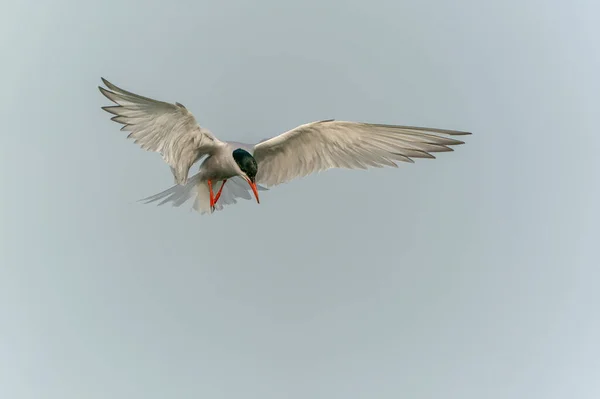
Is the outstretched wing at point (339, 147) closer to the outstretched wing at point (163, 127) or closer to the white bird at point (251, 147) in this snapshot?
the white bird at point (251, 147)

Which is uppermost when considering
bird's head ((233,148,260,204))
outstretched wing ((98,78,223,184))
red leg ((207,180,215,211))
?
outstretched wing ((98,78,223,184))

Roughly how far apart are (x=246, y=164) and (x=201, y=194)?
0.70 metres

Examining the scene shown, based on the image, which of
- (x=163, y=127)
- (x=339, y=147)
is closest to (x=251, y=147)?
(x=339, y=147)

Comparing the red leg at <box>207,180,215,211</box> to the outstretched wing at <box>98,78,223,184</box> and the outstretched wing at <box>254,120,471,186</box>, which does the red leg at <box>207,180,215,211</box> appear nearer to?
the outstretched wing at <box>254,120,471,186</box>

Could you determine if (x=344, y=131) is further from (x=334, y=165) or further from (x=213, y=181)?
(x=213, y=181)

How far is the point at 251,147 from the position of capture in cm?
393

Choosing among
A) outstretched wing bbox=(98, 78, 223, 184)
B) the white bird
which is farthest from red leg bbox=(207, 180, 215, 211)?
outstretched wing bbox=(98, 78, 223, 184)

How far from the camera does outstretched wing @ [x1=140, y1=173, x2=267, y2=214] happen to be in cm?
420

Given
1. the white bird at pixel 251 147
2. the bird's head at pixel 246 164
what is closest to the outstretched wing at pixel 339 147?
the white bird at pixel 251 147

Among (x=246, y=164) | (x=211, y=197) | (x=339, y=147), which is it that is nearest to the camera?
(x=246, y=164)

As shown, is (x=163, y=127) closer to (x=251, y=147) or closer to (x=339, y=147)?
(x=251, y=147)

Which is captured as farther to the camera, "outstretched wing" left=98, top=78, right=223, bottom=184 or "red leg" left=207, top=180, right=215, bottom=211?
"red leg" left=207, top=180, right=215, bottom=211

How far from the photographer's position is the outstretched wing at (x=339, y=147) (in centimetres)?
361

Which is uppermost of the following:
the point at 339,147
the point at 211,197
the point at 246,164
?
the point at 339,147
